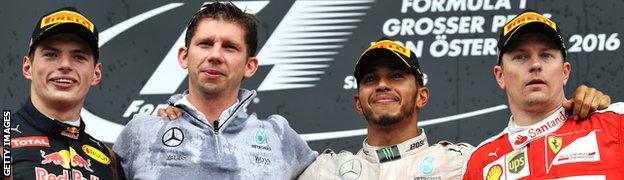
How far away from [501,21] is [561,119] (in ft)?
3.45

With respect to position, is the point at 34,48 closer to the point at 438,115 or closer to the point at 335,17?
the point at 335,17

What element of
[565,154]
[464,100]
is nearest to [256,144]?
[565,154]

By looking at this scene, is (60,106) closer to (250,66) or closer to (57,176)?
(57,176)

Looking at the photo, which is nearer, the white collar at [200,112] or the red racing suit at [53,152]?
the red racing suit at [53,152]

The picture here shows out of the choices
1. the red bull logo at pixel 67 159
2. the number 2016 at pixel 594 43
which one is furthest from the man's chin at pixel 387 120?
the number 2016 at pixel 594 43

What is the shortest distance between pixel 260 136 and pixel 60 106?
641 millimetres

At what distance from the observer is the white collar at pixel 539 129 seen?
2.96m

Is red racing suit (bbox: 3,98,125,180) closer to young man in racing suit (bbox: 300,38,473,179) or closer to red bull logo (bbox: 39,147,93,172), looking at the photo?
red bull logo (bbox: 39,147,93,172)

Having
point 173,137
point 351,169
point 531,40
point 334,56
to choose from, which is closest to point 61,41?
point 173,137

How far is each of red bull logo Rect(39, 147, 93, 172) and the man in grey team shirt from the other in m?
0.18

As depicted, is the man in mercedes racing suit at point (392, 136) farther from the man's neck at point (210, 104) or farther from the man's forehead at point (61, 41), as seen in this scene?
the man's forehead at point (61, 41)

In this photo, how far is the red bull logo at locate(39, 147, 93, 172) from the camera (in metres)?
2.78

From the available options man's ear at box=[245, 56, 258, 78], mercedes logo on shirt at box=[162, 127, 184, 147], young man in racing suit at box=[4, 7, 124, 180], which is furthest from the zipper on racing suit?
young man in racing suit at box=[4, 7, 124, 180]
